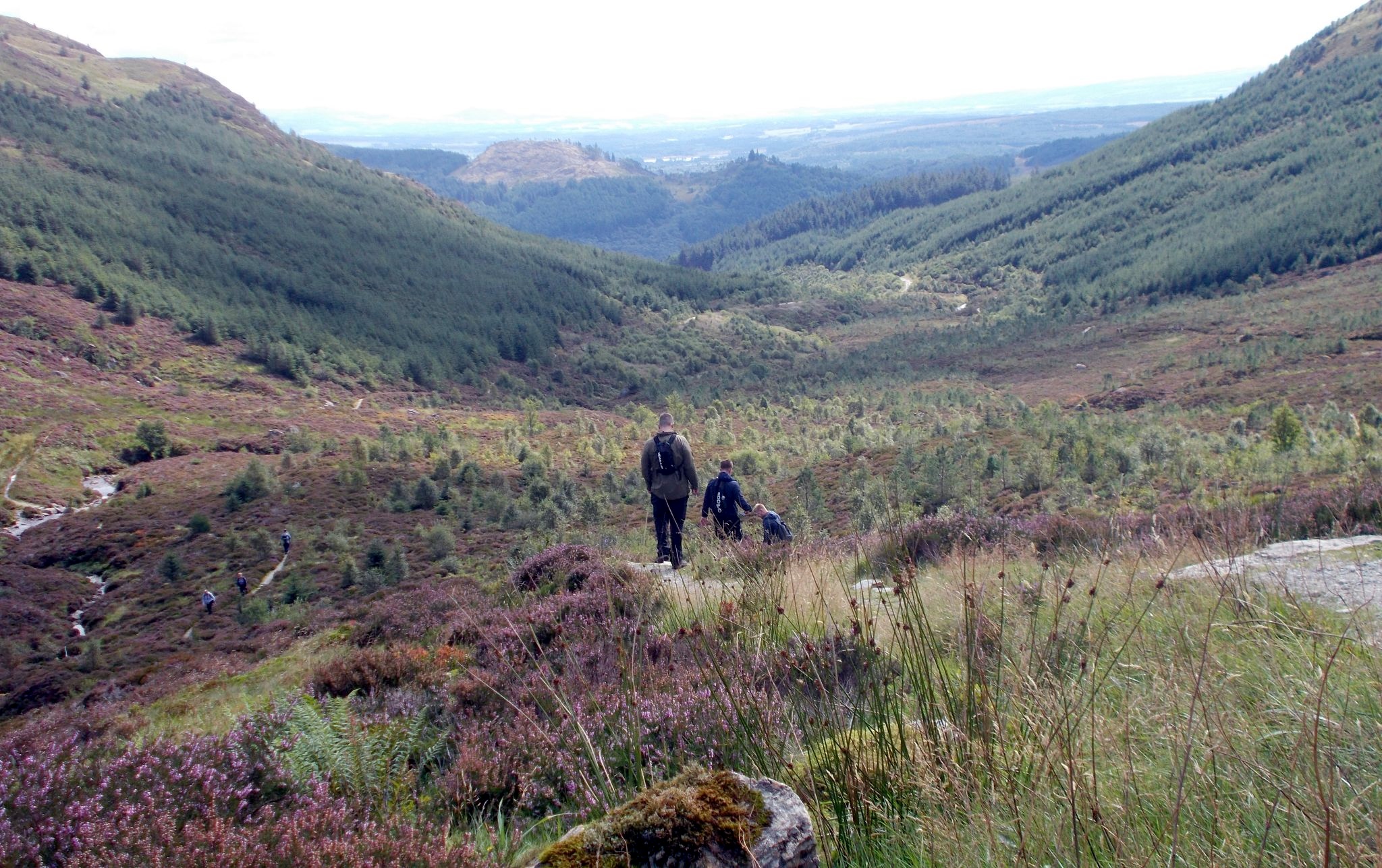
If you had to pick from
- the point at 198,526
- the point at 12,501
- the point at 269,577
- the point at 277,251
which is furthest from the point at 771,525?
the point at 277,251

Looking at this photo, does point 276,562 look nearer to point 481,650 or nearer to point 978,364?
point 481,650

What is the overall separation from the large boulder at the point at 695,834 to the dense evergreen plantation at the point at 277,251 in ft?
144

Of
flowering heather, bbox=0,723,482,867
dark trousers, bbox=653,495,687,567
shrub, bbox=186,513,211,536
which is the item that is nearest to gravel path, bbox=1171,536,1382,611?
flowering heather, bbox=0,723,482,867

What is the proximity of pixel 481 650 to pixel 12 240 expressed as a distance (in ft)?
165

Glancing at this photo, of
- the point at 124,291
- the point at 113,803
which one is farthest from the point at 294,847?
the point at 124,291

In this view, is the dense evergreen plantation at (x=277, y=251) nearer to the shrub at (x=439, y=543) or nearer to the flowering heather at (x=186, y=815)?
the shrub at (x=439, y=543)

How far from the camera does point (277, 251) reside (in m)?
55.7

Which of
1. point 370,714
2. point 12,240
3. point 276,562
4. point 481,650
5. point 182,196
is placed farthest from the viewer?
point 182,196

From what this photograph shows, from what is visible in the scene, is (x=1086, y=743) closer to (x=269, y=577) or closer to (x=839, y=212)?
(x=269, y=577)

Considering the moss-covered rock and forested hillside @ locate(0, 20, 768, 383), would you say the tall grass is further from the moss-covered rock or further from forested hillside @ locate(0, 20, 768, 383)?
forested hillside @ locate(0, 20, 768, 383)

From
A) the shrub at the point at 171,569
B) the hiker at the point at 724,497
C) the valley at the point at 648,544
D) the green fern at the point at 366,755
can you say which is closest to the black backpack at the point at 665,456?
the valley at the point at 648,544

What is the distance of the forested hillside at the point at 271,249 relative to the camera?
43156 millimetres

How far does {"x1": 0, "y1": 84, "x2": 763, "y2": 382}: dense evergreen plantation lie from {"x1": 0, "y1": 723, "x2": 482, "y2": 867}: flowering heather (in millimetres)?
42517

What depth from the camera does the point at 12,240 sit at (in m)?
39.8
